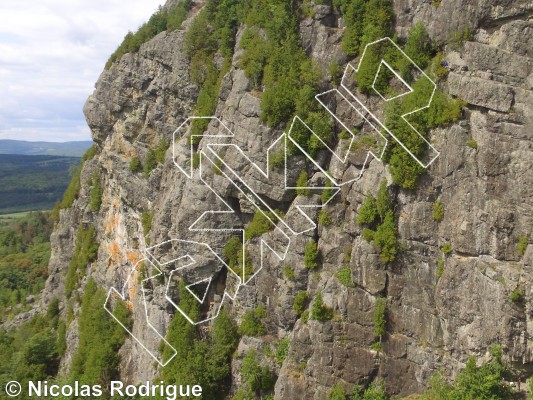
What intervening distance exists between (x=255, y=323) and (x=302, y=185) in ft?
29.4

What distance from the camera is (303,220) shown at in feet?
87.6

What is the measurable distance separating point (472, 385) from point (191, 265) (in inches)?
724

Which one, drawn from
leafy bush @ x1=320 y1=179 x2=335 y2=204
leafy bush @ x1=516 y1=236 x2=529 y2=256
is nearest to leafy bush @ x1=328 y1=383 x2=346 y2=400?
leafy bush @ x1=320 y1=179 x2=335 y2=204

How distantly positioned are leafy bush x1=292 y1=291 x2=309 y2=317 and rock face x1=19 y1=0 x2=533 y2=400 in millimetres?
546

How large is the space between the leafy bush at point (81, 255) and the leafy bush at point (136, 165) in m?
11.5

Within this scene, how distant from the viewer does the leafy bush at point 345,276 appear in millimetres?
24392

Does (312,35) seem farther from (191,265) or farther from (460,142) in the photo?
(191,265)

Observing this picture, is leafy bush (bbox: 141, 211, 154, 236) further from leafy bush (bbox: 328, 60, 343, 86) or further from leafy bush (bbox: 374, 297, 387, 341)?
leafy bush (bbox: 374, 297, 387, 341)

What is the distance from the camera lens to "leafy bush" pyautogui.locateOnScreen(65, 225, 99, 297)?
4769 centimetres

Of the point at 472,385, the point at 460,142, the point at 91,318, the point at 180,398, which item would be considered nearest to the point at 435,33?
the point at 460,142

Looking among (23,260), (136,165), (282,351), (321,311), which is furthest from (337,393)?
(23,260)

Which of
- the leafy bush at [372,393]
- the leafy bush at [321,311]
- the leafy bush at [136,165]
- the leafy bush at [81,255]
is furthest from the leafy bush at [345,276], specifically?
the leafy bush at [81,255]

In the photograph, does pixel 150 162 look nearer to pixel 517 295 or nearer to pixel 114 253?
pixel 114 253

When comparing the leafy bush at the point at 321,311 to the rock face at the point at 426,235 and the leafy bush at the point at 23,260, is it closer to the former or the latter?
the rock face at the point at 426,235
